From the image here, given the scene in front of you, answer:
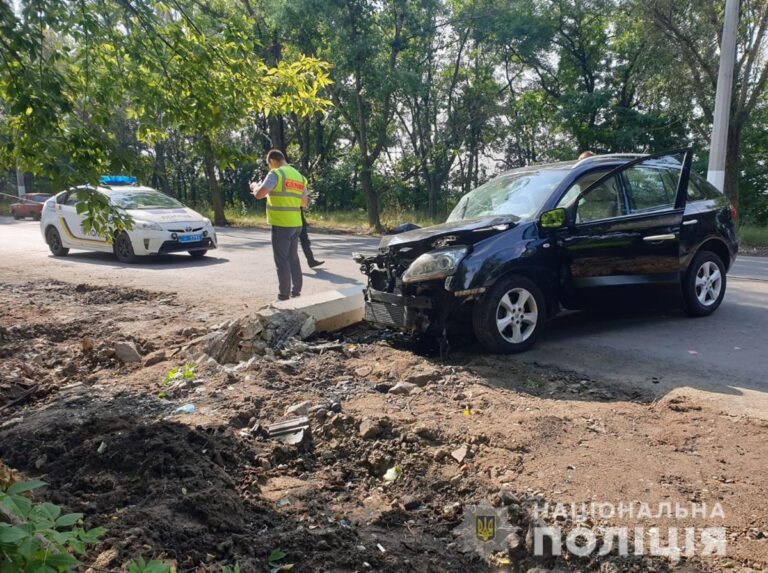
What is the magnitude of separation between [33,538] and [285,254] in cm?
664

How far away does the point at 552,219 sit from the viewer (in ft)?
20.3

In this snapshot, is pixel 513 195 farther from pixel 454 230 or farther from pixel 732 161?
pixel 732 161

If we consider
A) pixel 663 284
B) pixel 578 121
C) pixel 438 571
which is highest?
pixel 578 121

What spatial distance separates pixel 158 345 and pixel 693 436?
5128 mm

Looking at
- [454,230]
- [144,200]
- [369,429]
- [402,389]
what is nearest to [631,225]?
[454,230]

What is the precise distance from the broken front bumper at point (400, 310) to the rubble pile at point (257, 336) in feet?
2.25

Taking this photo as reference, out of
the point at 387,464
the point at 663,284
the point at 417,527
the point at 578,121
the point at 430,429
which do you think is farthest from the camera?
the point at 578,121

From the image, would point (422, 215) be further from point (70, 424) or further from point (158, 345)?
point (70, 424)

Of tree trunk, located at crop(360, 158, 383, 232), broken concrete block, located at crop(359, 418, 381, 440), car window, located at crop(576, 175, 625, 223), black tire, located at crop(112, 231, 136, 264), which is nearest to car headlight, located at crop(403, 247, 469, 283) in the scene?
car window, located at crop(576, 175, 625, 223)

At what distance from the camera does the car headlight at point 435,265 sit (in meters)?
5.77

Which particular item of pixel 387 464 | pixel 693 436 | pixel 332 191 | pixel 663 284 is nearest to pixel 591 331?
pixel 663 284

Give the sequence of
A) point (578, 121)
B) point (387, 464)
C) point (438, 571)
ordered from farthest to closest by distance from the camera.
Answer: point (578, 121) < point (387, 464) < point (438, 571)

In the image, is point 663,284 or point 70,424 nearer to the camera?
point 70,424

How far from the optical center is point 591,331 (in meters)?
6.79
